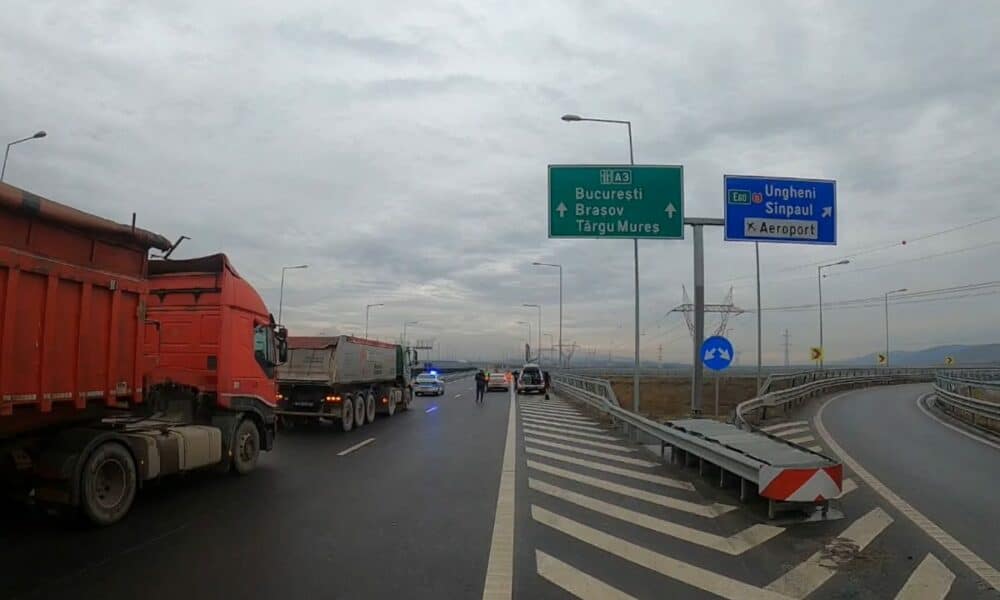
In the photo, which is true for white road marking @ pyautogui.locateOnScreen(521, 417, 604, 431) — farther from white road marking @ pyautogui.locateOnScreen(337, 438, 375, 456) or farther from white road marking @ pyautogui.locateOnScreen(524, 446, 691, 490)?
white road marking @ pyautogui.locateOnScreen(337, 438, 375, 456)

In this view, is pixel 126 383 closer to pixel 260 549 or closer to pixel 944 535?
pixel 260 549

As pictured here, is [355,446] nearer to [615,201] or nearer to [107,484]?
[107,484]

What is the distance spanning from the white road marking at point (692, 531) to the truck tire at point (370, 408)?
13.3 meters

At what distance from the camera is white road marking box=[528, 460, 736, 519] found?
8.37 meters

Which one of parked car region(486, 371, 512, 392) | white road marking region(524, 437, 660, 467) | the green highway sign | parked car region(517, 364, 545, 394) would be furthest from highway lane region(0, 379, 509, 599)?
parked car region(486, 371, 512, 392)

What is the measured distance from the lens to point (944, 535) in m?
7.21

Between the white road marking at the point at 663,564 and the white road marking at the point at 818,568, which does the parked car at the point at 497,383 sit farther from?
the white road marking at the point at 818,568

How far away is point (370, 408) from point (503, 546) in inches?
616

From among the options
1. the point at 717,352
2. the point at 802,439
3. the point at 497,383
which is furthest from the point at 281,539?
the point at 497,383

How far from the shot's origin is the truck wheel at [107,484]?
7.51m

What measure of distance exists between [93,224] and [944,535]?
32.3ft

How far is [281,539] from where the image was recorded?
23.2 feet

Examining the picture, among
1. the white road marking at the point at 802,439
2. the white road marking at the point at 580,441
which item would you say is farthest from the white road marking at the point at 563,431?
the white road marking at the point at 802,439

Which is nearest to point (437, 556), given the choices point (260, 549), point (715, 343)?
point (260, 549)
